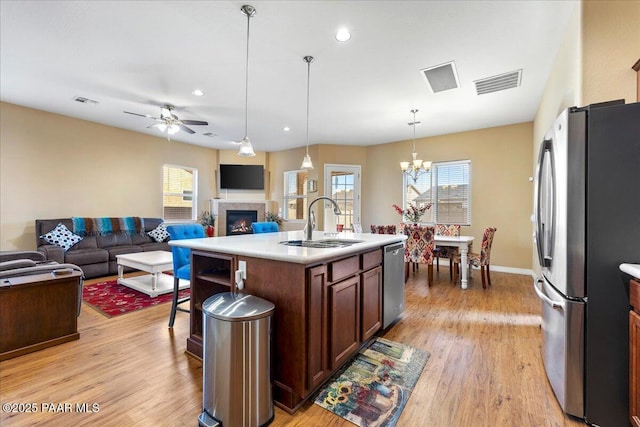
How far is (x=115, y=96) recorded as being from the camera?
4.17 m

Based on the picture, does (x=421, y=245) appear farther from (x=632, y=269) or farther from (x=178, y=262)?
(x=178, y=262)

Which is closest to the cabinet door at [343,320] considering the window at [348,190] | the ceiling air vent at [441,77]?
the ceiling air vent at [441,77]

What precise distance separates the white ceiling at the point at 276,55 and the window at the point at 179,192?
6.51ft

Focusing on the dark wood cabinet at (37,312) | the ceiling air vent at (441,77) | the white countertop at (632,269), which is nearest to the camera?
the white countertop at (632,269)

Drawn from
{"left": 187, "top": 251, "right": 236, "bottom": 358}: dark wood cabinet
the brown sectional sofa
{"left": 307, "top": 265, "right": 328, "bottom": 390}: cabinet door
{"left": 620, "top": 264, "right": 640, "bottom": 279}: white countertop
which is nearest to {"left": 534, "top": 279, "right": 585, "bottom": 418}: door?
{"left": 620, "top": 264, "right": 640, "bottom": 279}: white countertop

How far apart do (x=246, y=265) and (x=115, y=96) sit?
4.00 meters

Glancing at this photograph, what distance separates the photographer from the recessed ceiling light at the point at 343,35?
2604 millimetres

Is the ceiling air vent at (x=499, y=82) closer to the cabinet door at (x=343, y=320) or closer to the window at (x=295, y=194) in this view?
the cabinet door at (x=343, y=320)

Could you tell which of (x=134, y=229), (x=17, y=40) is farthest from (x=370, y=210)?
(x=17, y=40)

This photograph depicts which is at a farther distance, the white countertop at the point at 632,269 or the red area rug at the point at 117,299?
the red area rug at the point at 117,299

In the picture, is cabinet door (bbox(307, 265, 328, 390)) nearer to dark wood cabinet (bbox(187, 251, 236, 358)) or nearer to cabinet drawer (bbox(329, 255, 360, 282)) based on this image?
cabinet drawer (bbox(329, 255, 360, 282))

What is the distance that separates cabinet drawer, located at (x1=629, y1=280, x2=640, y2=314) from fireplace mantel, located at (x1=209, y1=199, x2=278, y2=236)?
7.24 m

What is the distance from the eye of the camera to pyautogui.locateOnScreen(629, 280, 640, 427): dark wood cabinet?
137 cm

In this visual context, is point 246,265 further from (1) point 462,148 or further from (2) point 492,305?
(1) point 462,148
